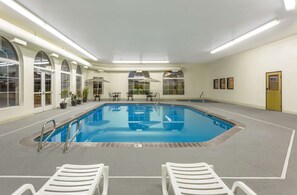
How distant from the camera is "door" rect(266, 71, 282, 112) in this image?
26.8ft

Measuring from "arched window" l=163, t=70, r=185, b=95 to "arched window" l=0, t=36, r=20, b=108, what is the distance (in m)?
11.5

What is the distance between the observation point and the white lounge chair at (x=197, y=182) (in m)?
1.59

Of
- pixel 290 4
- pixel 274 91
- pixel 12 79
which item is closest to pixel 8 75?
pixel 12 79

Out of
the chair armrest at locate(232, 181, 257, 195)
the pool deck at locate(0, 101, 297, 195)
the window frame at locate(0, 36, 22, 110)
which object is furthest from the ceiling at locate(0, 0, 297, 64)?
the chair armrest at locate(232, 181, 257, 195)

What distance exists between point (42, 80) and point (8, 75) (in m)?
2.07

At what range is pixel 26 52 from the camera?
22.9 ft

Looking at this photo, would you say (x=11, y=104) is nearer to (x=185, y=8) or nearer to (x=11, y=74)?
(x=11, y=74)

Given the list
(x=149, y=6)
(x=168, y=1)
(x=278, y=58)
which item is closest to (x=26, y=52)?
(x=149, y=6)

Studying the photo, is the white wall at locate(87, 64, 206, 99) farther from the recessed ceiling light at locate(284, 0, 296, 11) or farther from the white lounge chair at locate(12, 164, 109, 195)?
the white lounge chair at locate(12, 164, 109, 195)

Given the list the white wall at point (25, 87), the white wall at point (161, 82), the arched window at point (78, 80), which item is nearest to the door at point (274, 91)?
the white wall at point (161, 82)

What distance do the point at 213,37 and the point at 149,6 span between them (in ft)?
12.6

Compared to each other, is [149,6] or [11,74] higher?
[149,6]

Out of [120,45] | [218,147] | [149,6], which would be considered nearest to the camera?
[218,147]

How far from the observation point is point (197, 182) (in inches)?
69.9
